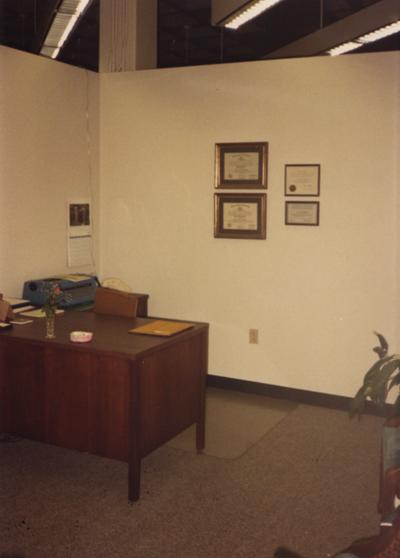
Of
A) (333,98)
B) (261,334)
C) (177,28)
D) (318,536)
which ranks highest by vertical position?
(177,28)

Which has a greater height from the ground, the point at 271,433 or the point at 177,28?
the point at 177,28

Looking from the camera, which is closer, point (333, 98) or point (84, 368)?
point (84, 368)

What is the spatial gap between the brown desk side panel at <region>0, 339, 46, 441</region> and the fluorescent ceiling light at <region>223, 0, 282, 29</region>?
91.7 inches

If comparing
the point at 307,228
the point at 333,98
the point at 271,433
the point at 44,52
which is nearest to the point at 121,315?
the point at 271,433

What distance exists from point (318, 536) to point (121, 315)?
73.5 inches

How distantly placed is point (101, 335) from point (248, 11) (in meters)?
2.16

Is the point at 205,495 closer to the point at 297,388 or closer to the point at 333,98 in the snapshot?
the point at 297,388

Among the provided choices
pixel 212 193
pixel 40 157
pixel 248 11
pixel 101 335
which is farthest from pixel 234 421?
pixel 248 11

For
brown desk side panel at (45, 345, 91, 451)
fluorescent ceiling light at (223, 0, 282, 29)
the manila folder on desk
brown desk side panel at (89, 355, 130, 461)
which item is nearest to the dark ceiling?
fluorescent ceiling light at (223, 0, 282, 29)

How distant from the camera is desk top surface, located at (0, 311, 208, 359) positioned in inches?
135

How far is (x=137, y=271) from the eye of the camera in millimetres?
5676

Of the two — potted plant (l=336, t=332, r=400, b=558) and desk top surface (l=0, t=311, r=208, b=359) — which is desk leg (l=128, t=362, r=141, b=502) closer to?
desk top surface (l=0, t=311, r=208, b=359)

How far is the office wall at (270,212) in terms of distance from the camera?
4.68 meters

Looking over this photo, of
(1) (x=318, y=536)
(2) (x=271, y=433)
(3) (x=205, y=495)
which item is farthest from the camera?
(2) (x=271, y=433)
